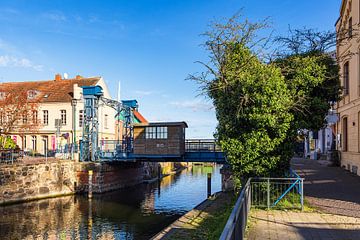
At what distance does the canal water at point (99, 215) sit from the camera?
15383 millimetres

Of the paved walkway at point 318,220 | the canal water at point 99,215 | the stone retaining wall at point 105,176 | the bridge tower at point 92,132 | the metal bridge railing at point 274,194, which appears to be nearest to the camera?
the paved walkway at point 318,220

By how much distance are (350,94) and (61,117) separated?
30.6 meters

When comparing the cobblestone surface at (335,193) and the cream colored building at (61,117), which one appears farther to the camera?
the cream colored building at (61,117)

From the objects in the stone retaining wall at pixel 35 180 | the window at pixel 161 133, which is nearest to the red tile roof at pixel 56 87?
the stone retaining wall at pixel 35 180

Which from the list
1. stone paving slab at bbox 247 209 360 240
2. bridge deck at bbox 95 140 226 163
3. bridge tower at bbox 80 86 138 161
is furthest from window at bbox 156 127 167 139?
stone paving slab at bbox 247 209 360 240

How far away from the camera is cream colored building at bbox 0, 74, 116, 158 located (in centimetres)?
3756

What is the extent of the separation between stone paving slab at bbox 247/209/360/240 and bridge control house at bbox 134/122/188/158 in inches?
579

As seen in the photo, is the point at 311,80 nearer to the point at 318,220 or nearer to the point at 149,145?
the point at 318,220

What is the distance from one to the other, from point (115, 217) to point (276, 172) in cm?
1109

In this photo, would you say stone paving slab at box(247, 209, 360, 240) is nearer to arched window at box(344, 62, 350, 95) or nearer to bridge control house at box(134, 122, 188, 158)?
arched window at box(344, 62, 350, 95)

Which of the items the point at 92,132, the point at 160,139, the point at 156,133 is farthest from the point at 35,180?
the point at 160,139

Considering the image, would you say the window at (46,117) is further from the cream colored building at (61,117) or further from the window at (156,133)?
the window at (156,133)

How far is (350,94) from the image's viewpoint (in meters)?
20.9

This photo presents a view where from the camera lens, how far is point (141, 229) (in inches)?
657
